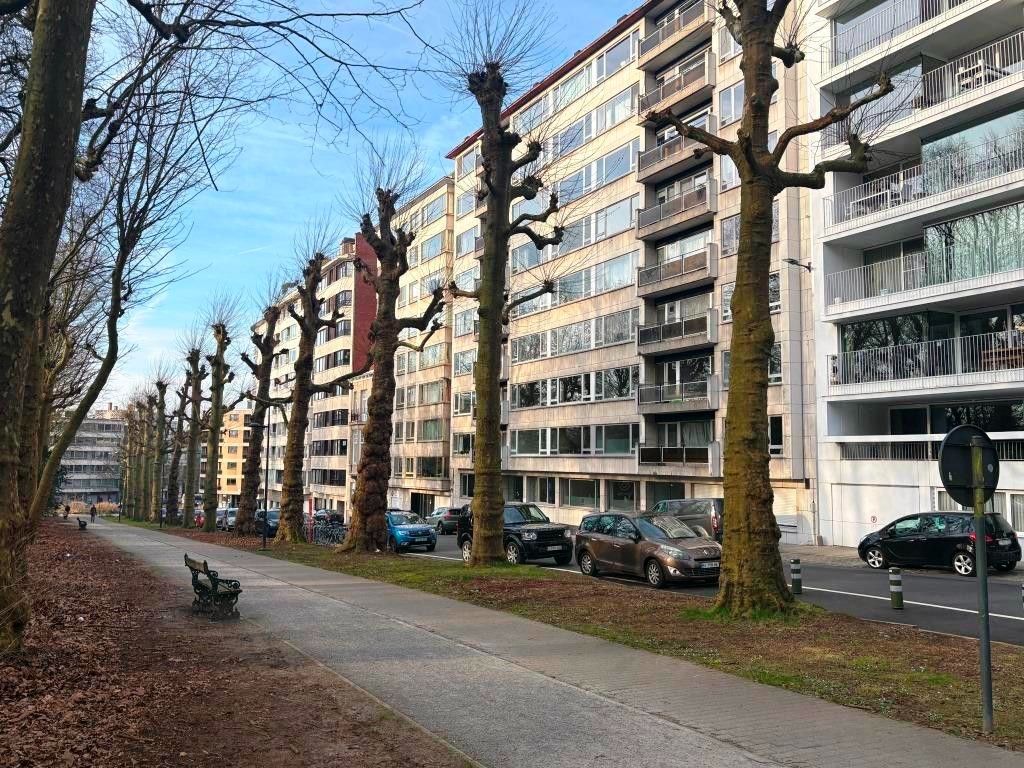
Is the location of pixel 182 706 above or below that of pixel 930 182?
below

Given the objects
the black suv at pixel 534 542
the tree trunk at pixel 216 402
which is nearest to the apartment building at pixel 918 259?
the black suv at pixel 534 542

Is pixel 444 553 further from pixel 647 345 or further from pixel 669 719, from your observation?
pixel 669 719

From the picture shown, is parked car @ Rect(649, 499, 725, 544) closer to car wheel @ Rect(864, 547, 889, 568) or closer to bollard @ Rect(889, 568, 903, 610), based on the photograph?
car wheel @ Rect(864, 547, 889, 568)

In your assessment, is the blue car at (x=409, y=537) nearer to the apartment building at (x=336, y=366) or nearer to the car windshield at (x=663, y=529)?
the car windshield at (x=663, y=529)

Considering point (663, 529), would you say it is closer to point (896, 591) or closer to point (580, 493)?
point (896, 591)

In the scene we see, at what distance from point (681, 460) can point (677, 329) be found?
5.93 metres

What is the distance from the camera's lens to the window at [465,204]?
59.2 m

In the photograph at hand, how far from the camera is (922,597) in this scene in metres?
15.0

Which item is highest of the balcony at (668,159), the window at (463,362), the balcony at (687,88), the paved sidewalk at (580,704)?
the balcony at (687,88)

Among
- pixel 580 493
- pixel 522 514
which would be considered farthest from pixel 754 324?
pixel 580 493

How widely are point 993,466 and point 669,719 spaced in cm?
308

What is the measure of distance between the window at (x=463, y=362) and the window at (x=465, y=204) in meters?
10.3

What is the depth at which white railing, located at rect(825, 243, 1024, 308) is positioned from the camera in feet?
80.3

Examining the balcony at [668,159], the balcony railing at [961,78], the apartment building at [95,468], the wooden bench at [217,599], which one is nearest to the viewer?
the wooden bench at [217,599]
